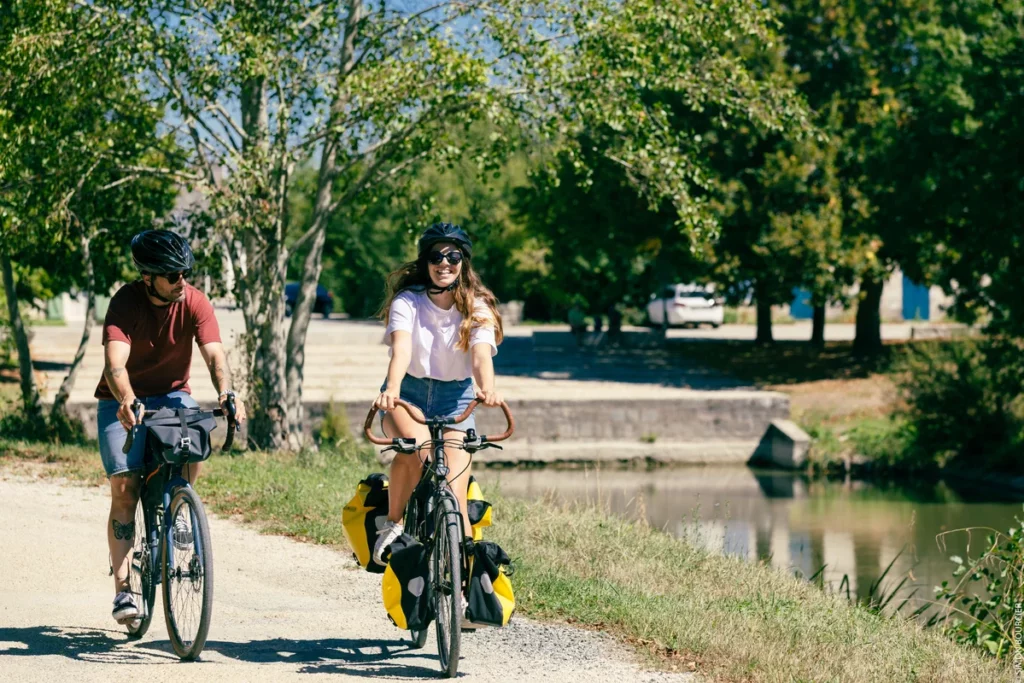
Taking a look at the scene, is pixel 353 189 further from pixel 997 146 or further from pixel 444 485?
pixel 997 146

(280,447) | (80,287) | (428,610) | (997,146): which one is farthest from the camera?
(80,287)

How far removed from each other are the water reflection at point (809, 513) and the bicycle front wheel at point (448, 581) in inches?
203

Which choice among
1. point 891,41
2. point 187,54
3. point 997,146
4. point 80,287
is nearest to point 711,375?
point 891,41

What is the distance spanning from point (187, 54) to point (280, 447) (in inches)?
165

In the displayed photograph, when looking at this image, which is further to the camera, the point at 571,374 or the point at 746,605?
the point at 571,374

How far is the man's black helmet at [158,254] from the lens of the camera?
5.30 meters

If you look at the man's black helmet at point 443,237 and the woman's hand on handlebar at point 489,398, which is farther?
the man's black helmet at point 443,237

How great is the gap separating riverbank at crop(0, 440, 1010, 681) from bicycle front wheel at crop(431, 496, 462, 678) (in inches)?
40.2

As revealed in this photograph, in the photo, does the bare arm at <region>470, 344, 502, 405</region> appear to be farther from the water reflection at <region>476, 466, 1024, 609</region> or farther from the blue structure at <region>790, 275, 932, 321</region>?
the blue structure at <region>790, 275, 932, 321</region>

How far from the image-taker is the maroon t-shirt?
5.47 m

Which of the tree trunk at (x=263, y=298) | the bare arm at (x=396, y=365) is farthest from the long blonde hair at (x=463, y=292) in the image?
the tree trunk at (x=263, y=298)

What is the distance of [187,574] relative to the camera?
5375 mm

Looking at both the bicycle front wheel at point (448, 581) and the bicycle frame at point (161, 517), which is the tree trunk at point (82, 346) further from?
the bicycle front wheel at point (448, 581)

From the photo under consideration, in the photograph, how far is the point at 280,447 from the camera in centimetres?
1357
